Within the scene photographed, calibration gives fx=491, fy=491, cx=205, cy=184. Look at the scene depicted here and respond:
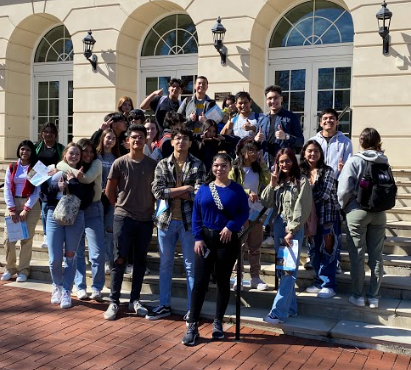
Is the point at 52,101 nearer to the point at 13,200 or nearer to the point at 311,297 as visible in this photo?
the point at 13,200

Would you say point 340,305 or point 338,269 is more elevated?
point 338,269

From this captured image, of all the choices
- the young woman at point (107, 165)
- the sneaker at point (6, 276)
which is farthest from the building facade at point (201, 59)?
the sneaker at point (6, 276)

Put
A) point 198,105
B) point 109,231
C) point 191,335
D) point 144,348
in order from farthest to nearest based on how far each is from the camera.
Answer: point 198,105 < point 109,231 < point 191,335 < point 144,348

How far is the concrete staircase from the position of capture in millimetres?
4766

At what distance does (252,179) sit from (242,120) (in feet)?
3.21

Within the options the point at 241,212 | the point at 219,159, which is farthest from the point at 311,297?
the point at 219,159

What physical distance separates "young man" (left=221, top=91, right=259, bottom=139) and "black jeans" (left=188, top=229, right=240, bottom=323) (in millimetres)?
1823

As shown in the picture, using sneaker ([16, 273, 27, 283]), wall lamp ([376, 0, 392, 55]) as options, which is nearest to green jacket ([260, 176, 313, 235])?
sneaker ([16, 273, 27, 283])

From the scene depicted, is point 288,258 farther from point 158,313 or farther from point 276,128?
point 276,128

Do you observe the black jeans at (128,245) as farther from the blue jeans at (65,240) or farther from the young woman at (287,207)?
the young woman at (287,207)

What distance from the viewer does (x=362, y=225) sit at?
505 cm

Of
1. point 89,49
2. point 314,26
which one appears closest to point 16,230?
point 89,49

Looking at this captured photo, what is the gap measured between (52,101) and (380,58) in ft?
26.1

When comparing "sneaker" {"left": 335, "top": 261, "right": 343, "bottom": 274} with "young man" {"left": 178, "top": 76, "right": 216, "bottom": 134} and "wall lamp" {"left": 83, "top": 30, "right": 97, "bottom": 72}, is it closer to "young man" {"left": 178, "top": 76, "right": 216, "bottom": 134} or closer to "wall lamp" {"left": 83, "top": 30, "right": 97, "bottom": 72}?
"young man" {"left": 178, "top": 76, "right": 216, "bottom": 134}
